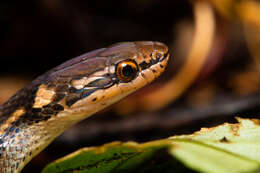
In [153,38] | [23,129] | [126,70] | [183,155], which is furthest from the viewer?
[153,38]

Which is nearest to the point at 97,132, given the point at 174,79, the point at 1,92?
the point at 174,79

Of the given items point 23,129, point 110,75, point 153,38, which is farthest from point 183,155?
point 153,38

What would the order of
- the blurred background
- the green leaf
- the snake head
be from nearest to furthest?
the green leaf → the snake head → the blurred background

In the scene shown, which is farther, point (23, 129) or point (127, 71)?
point (127, 71)

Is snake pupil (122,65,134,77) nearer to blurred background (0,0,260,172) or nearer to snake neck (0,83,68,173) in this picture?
snake neck (0,83,68,173)

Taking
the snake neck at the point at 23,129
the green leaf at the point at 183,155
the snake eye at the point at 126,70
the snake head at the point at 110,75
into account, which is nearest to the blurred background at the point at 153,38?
the snake neck at the point at 23,129

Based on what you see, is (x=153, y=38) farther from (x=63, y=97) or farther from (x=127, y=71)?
(x=63, y=97)

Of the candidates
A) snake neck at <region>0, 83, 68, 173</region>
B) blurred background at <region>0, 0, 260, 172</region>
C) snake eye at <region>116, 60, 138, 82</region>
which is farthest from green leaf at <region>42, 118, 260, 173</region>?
blurred background at <region>0, 0, 260, 172</region>
